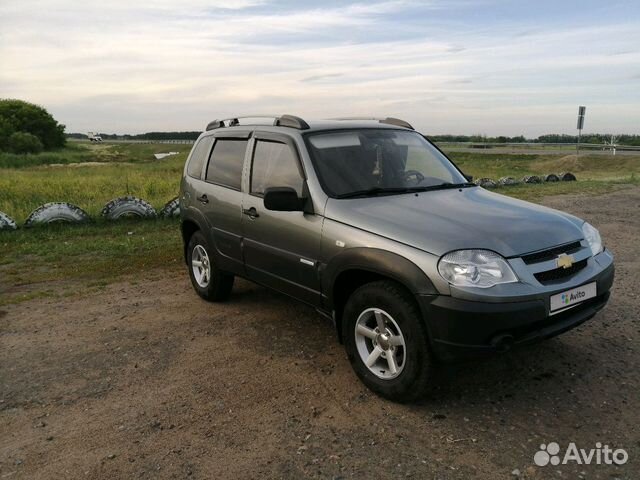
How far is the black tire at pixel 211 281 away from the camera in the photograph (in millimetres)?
5473

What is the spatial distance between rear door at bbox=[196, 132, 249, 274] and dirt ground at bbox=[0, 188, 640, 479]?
27.0 inches

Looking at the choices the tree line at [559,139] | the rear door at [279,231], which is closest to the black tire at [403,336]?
the rear door at [279,231]

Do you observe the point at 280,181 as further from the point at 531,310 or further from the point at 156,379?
the point at 531,310

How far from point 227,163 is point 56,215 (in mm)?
5750

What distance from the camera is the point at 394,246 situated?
3.37m

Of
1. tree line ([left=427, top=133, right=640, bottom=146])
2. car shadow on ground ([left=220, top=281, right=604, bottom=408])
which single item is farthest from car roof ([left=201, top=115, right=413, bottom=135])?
tree line ([left=427, top=133, right=640, bottom=146])

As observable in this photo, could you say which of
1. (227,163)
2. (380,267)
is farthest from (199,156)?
(380,267)

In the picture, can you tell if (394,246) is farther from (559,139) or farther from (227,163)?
(559,139)

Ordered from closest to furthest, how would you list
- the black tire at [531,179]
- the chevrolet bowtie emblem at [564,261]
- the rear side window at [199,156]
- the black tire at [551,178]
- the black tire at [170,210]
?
the chevrolet bowtie emblem at [564,261] < the rear side window at [199,156] < the black tire at [170,210] < the black tire at [531,179] < the black tire at [551,178]

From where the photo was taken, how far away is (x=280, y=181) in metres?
4.43

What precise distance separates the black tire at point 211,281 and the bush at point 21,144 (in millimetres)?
68057

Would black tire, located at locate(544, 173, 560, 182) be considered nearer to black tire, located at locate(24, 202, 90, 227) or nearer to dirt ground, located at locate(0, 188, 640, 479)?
dirt ground, located at locate(0, 188, 640, 479)

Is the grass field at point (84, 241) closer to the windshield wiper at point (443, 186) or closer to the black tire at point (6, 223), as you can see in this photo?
the black tire at point (6, 223)

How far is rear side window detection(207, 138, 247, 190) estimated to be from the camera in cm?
498
